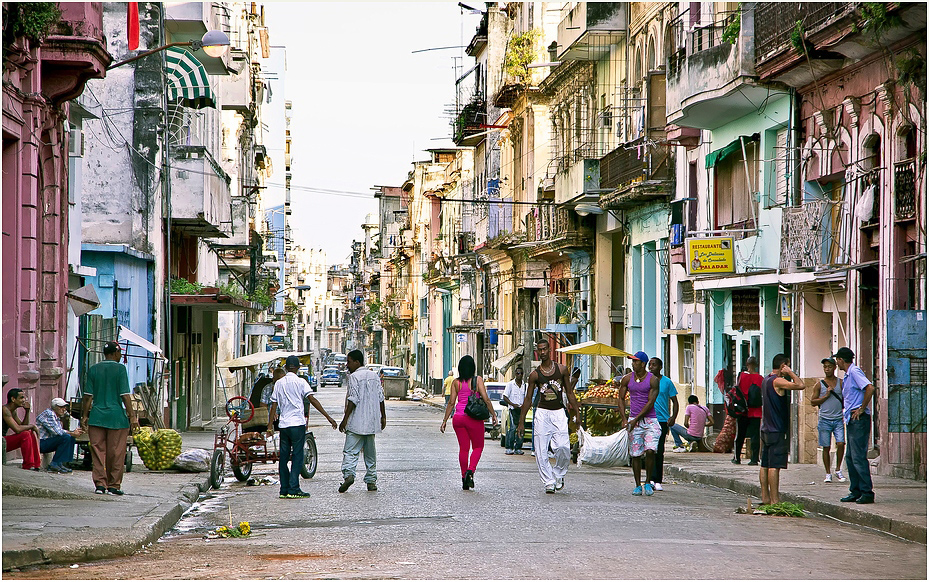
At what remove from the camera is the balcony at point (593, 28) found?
3412cm

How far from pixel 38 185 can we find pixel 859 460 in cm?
1162

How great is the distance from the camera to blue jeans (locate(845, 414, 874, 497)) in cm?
1495

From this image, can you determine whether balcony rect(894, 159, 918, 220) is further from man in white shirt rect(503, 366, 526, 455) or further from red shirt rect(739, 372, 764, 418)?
man in white shirt rect(503, 366, 526, 455)

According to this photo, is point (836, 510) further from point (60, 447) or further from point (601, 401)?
point (601, 401)

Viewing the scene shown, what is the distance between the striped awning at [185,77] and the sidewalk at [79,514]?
50.3ft

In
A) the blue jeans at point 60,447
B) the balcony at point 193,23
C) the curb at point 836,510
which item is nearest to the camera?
the curb at point 836,510

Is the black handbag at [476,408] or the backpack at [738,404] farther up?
the black handbag at [476,408]

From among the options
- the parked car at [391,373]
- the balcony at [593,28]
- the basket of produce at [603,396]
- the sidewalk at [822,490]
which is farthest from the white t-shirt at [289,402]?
the parked car at [391,373]

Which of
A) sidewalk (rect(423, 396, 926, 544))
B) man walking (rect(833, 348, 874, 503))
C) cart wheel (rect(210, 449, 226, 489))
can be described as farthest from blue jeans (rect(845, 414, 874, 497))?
cart wheel (rect(210, 449, 226, 489))

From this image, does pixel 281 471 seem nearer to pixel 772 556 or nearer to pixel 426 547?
pixel 426 547

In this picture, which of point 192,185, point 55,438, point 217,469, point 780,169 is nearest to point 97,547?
point 217,469

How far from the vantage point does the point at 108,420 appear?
600 inches

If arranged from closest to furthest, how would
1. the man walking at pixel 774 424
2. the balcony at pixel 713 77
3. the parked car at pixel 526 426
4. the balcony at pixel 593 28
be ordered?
the man walking at pixel 774 424, the balcony at pixel 713 77, the parked car at pixel 526 426, the balcony at pixel 593 28

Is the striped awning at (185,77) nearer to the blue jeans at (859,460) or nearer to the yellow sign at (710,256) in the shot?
the yellow sign at (710,256)
